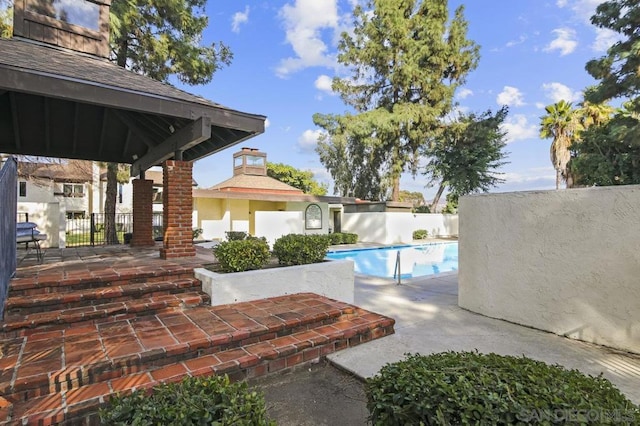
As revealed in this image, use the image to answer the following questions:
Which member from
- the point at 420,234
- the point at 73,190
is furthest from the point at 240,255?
the point at 73,190

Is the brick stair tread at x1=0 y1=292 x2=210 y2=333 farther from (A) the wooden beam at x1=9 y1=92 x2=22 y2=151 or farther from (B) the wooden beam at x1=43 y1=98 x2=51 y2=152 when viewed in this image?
(B) the wooden beam at x1=43 y1=98 x2=51 y2=152

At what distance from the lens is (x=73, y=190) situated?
26.5 m

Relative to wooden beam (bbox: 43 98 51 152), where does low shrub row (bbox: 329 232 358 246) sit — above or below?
below

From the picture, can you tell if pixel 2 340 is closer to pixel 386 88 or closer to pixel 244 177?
pixel 244 177

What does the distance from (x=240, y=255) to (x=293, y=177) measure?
99.6ft

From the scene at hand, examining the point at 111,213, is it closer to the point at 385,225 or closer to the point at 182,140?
the point at 182,140

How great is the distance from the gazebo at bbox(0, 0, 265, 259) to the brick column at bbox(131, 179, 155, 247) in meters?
0.02

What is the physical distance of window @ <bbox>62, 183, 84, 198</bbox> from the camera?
1033 inches

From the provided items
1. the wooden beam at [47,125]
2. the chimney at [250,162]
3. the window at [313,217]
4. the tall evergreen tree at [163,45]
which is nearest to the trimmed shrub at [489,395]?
the wooden beam at [47,125]

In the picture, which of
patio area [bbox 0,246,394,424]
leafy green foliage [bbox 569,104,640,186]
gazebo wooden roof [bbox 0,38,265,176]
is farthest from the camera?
leafy green foliage [bbox 569,104,640,186]

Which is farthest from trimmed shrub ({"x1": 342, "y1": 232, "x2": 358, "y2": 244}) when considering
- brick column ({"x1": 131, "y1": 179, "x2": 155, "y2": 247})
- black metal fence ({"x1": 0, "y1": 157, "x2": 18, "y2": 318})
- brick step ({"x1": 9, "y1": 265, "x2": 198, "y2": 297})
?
black metal fence ({"x1": 0, "y1": 157, "x2": 18, "y2": 318})

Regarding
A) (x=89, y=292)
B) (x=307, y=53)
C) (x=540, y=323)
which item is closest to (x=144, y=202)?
(x=89, y=292)

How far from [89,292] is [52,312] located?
414 mm

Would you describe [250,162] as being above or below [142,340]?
above
